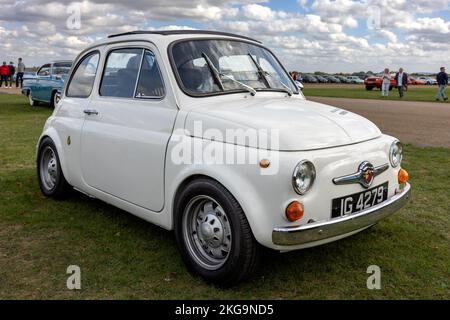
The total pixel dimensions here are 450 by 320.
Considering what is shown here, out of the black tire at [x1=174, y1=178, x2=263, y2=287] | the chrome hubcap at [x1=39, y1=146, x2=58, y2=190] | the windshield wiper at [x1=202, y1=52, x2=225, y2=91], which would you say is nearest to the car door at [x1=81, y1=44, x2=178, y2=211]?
the black tire at [x1=174, y1=178, x2=263, y2=287]

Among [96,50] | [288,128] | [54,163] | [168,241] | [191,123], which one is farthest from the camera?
[54,163]

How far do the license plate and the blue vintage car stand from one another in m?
14.4

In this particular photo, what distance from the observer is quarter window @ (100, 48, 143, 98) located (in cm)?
435

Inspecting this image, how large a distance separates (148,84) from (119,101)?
0.41m

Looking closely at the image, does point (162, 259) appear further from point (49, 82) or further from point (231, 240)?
point (49, 82)

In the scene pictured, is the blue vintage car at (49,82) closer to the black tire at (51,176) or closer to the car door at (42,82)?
the car door at (42,82)

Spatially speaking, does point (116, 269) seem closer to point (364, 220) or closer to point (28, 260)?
point (28, 260)

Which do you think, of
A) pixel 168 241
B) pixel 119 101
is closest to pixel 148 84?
pixel 119 101

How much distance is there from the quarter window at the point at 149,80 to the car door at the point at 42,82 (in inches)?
554

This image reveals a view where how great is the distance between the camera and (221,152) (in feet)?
11.1

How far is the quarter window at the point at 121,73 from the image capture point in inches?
171

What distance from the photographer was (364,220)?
3471mm

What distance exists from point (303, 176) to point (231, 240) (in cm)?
69

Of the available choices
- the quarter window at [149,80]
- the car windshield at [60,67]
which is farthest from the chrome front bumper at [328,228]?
the car windshield at [60,67]
